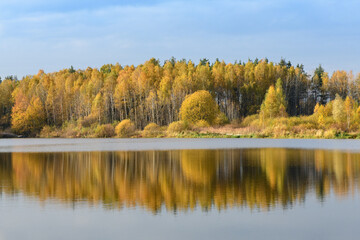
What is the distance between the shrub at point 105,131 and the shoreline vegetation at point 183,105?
18cm

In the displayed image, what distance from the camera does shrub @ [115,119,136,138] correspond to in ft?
268

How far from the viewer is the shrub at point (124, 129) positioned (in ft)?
268

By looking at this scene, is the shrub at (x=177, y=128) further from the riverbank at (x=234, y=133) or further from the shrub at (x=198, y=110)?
the shrub at (x=198, y=110)

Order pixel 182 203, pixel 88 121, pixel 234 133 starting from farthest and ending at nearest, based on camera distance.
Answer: pixel 88 121, pixel 234 133, pixel 182 203

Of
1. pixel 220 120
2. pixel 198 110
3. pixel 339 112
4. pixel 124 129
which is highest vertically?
pixel 198 110

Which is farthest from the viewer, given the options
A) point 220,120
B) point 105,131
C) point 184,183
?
point 105,131

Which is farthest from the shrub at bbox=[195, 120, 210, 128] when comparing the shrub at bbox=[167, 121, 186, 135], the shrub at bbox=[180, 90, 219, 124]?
the shrub at bbox=[167, 121, 186, 135]

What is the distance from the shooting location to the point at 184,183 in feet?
63.9

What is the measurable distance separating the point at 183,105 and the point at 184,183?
2478 inches

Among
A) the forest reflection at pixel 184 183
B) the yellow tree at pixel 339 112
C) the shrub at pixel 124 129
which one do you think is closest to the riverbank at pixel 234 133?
the shrub at pixel 124 129

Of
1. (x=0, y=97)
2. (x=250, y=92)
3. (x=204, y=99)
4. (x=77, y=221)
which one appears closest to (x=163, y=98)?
(x=204, y=99)

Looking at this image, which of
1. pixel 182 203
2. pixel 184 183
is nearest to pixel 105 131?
pixel 184 183

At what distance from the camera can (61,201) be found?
51.2ft

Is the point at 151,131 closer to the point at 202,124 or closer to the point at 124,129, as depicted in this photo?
the point at 124,129
